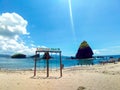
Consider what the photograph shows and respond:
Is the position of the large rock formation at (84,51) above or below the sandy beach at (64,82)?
above

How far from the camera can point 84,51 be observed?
118 m

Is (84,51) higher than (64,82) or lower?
higher

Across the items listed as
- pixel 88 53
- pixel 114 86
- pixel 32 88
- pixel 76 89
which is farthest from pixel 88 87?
pixel 88 53

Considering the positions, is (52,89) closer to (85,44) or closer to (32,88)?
(32,88)

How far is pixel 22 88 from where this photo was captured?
12.7m

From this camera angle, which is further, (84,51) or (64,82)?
(84,51)

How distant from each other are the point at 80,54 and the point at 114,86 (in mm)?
107383

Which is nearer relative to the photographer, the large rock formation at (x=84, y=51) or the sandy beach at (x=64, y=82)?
the sandy beach at (x=64, y=82)

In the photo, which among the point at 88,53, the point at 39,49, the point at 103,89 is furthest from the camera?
the point at 88,53

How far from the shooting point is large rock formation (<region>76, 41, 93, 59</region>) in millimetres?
116806

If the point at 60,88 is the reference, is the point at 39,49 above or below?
above

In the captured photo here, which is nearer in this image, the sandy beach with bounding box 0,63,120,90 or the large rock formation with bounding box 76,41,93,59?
the sandy beach with bounding box 0,63,120,90

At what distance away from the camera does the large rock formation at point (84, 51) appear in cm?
11681

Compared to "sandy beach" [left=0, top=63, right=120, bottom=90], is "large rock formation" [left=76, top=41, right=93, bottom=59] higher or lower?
higher
